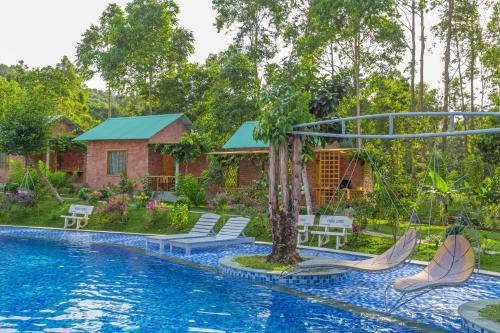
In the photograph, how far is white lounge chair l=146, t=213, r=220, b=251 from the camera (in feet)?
46.9

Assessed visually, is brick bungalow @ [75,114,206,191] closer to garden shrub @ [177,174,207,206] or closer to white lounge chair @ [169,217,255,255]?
garden shrub @ [177,174,207,206]

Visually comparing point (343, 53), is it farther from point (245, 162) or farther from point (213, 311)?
point (213, 311)

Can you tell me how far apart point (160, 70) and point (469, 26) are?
902 inches

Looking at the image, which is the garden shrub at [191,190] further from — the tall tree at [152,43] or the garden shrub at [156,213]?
the tall tree at [152,43]

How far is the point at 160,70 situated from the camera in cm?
4069

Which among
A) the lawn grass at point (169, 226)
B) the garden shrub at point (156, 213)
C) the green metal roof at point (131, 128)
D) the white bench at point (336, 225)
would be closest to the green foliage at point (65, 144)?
the green metal roof at point (131, 128)

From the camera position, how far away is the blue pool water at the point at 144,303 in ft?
23.7

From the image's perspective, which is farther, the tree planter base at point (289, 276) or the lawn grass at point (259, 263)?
the lawn grass at point (259, 263)

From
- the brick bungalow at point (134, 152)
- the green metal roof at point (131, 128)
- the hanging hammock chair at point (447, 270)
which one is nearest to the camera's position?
the hanging hammock chair at point (447, 270)

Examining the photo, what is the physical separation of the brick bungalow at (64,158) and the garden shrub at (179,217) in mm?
15541

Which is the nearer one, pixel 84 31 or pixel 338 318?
pixel 338 318

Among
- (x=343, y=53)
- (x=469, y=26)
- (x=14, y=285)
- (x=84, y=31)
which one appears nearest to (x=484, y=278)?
(x=14, y=285)

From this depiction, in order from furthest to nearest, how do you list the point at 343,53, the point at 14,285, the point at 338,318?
the point at 343,53, the point at 14,285, the point at 338,318

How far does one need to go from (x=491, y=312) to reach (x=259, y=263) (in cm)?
508
